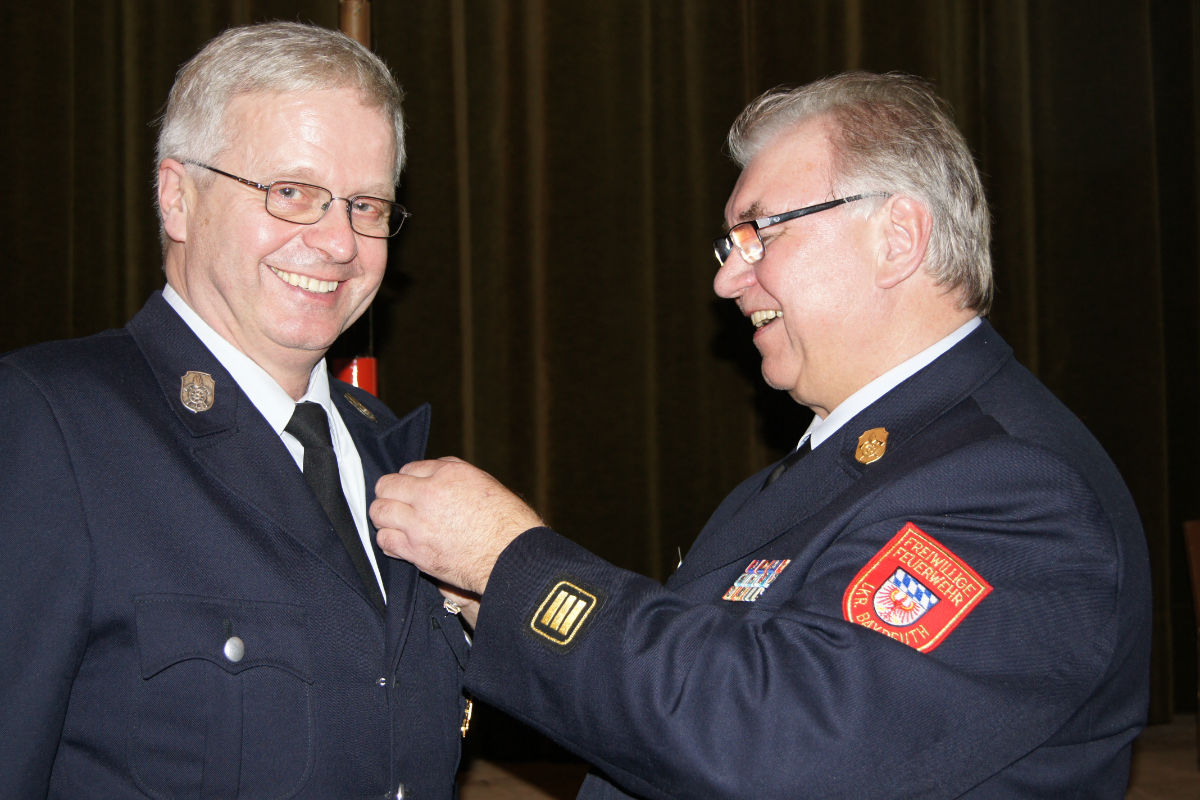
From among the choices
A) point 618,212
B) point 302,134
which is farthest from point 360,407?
point 618,212

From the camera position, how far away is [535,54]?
429 centimetres

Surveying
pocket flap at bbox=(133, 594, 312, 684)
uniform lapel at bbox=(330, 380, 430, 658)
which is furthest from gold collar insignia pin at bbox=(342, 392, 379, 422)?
pocket flap at bbox=(133, 594, 312, 684)

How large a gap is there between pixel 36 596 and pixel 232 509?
0.91ft

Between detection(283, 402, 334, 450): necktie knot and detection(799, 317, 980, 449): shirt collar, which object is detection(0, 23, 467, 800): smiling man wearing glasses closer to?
detection(283, 402, 334, 450): necktie knot

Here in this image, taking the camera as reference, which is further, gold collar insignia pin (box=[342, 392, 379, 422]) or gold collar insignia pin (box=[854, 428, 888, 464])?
gold collar insignia pin (box=[342, 392, 379, 422])

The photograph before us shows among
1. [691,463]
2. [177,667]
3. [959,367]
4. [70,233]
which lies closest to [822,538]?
[959,367]

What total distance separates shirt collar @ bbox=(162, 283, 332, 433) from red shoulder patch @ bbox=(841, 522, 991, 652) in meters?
0.93

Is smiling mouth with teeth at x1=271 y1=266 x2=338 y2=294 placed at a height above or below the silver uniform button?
above

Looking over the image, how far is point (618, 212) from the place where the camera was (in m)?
4.35

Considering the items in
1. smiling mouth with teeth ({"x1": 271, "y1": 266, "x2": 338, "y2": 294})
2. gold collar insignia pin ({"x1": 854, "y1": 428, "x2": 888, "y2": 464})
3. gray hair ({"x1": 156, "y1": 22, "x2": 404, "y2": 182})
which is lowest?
gold collar insignia pin ({"x1": 854, "y1": 428, "x2": 888, "y2": 464})

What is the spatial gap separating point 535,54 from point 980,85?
2034 mm

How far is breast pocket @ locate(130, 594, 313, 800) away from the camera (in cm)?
134

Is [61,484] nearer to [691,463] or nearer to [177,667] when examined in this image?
[177,667]

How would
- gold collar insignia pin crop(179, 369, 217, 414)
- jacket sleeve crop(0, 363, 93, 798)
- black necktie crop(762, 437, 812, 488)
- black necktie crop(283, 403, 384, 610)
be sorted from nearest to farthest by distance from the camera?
1. jacket sleeve crop(0, 363, 93, 798)
2. gold collar insignia pin crop(179, 369, 217, 414)
3. black necktie crop(283, 403, 384, 610)
4. black necktie crop(762, 437, 812, 488)
